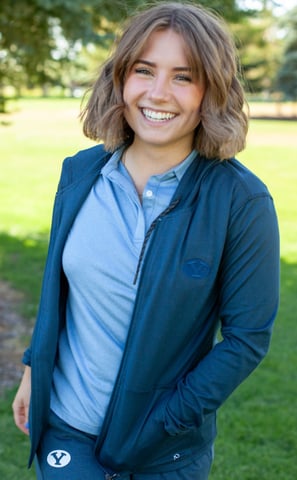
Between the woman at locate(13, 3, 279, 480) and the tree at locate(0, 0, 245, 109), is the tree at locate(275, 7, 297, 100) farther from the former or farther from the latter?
the woman at locate(13, 3, 279, 480)

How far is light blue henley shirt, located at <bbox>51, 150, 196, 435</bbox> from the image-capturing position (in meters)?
2.01

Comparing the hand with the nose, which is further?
the hand

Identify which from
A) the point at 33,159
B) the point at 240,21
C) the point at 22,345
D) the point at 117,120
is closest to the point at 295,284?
the point at 240,21

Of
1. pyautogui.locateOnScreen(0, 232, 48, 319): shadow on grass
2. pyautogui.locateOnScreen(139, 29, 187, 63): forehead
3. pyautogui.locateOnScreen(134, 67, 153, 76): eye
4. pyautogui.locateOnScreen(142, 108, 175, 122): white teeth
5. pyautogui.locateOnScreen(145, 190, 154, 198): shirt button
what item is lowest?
pyautogui.locateOnScreen(0, 232, 48, 319): shadow on grass

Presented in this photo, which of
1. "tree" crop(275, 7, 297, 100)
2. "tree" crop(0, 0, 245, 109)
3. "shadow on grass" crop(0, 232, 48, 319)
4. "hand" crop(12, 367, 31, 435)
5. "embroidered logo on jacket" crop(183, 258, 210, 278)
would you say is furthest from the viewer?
"tree" crop(275, 7, 297, 100)

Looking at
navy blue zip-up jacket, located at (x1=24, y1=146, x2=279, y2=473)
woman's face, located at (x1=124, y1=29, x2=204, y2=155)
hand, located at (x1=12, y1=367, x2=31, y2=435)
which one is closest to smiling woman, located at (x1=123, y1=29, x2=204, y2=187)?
woman's face, located at (x1=124, y1=29, x2=204, y2=155)

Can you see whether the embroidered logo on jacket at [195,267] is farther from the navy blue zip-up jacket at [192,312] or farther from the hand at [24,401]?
the hand at [24,401]

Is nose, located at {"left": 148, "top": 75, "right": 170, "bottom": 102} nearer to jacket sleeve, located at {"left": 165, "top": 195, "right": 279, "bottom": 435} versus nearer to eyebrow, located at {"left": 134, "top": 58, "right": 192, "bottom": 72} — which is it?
eyebrow, located at {"left": 134, "top": 58, "right": 192, "bottom": 72}

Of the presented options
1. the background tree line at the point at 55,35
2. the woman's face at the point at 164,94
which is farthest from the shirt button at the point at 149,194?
the background tree line at the point at 55,35

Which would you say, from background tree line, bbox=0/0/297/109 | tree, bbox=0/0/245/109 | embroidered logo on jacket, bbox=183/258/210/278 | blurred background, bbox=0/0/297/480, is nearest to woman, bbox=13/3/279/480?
embroidered logo on jacket, bbox=183/258/210/278

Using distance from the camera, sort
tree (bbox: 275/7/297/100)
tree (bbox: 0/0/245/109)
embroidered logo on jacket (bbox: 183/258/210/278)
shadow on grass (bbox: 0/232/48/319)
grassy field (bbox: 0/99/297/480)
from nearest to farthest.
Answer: embroidered logo on jacket (bbox: 183/258/210/278), grassy field (bbox: 0/99/297/480), tree (bbox: 0/0/245/109), shadow on grass (bbox: 0/232/48/319), tree (bbox: 275/7/297/100)

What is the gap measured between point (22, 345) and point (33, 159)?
55.0 feet

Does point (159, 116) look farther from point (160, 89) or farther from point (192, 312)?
point (192, 312)

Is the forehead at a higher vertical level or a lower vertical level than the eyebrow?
higher
